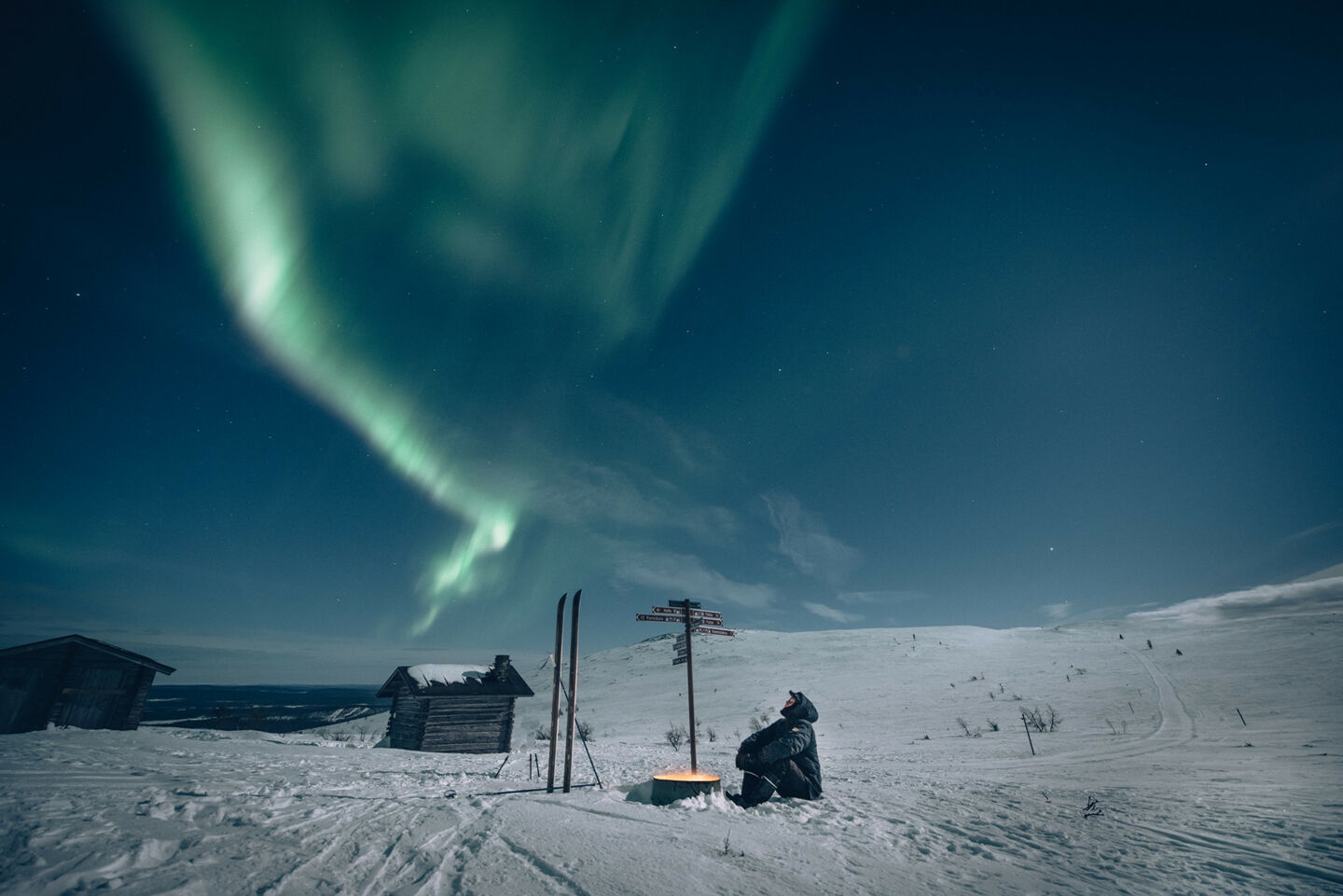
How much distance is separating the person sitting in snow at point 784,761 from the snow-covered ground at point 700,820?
361mm

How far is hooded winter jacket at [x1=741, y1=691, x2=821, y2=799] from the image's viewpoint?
8852 millimetres

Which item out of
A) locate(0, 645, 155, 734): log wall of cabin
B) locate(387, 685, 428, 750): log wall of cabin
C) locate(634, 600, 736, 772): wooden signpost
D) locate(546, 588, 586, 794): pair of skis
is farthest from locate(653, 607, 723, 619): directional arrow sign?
locate(0, 645, 155, 734): log wall of cabin

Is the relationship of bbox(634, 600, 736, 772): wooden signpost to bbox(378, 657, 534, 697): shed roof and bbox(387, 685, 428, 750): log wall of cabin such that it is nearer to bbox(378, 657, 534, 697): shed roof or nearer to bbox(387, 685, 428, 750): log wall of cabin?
bbox(378, 657, 534, 697): shed roof

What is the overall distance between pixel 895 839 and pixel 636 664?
225 feet

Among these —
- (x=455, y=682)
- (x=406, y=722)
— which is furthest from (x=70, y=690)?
(x=455, y=682)

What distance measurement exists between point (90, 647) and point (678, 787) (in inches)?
1070

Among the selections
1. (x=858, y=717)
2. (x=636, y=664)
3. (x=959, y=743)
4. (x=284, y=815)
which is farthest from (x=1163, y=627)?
(x=284, y=815)

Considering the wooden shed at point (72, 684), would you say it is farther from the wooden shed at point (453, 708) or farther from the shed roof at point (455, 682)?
the wooden shed at point (453, 708)

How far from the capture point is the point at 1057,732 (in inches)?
796

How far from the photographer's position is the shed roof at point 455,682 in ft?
70.0

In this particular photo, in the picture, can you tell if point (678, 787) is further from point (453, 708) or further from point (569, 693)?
point (453, 708)

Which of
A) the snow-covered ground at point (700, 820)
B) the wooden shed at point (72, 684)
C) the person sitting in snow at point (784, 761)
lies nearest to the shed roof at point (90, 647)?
the wooden shed at point (72, 684)

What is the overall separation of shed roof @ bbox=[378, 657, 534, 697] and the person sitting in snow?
15.9m

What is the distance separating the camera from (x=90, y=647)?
20.3 meters
